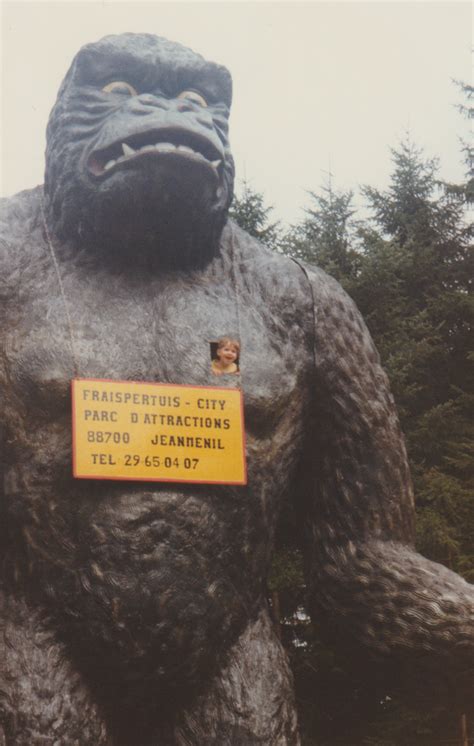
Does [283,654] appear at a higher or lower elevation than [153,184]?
lower

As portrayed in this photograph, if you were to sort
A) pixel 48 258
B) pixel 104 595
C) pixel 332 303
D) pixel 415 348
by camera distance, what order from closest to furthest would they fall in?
1. pixel 104 595
2. pixel 48 258
3. pixel 332 303
4. pixel 415 348

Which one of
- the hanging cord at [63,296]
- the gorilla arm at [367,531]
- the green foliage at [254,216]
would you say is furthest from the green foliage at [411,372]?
the hanging cord at [63,296]

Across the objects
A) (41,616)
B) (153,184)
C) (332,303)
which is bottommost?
(41,616)

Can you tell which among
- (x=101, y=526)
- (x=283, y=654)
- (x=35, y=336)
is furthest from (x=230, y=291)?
(x=283, y=654)

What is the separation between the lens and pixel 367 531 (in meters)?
2.41

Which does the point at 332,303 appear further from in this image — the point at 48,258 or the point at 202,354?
the point at 48,258

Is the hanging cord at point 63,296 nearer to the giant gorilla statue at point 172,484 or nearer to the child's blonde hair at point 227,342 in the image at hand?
the giant gorilla statue at point 172,484

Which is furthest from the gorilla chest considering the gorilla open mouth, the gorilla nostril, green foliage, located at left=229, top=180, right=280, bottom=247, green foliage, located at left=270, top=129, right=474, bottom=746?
green foliage, located at left=229, top=180, right=280, bottom=247

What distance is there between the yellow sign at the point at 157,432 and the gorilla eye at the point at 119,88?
791 mm

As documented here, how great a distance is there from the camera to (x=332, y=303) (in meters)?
2.57

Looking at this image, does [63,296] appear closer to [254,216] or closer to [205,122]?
[205,122]

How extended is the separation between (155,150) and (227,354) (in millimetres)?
536

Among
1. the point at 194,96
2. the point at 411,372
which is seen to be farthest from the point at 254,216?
the point at 194,96

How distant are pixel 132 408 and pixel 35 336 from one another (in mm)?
295
